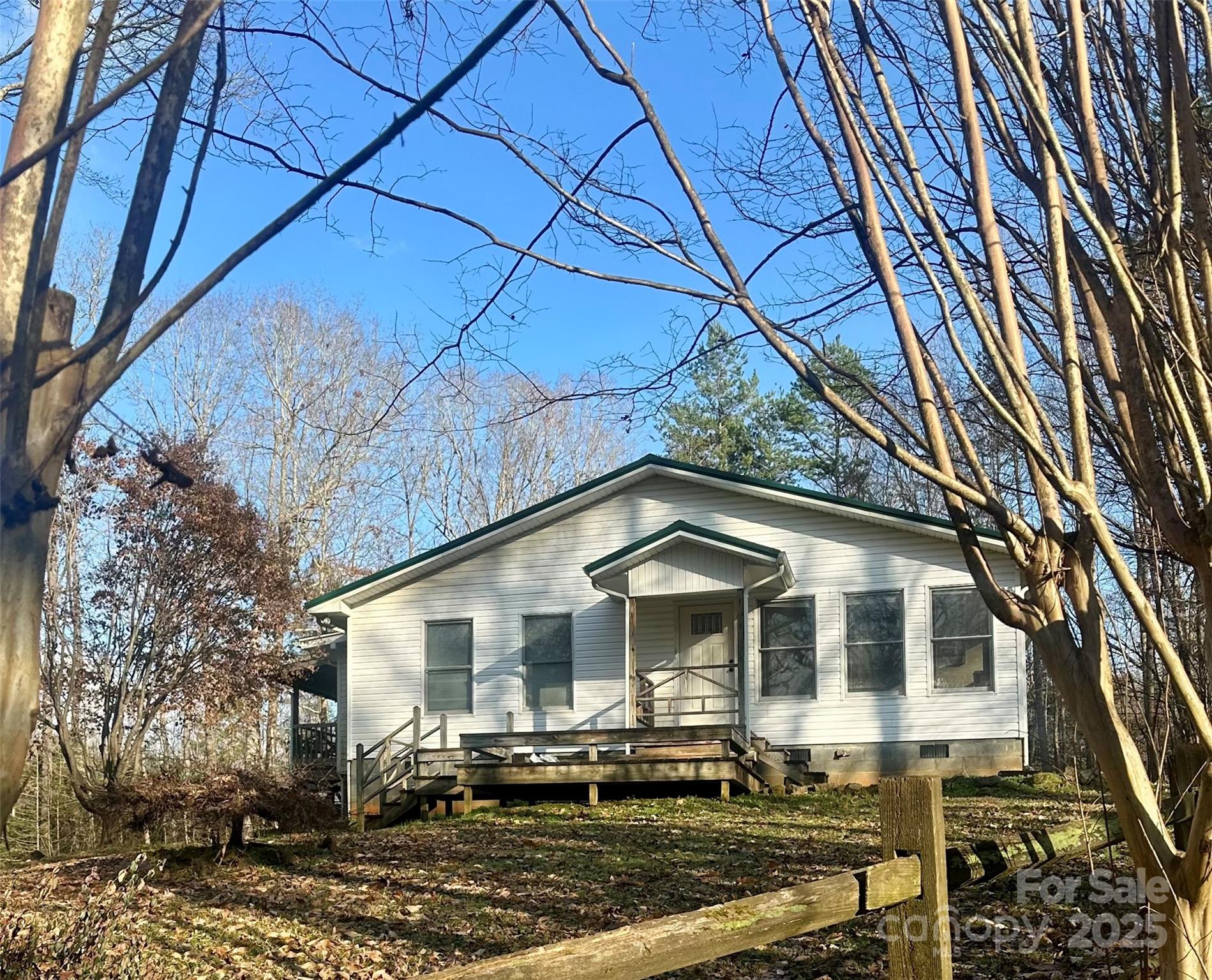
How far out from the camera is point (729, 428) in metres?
44.6

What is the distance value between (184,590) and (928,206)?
801 inches

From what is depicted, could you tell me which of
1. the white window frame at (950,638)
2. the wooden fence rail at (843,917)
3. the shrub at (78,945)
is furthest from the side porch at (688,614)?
the wooden fence rail at (843,917)

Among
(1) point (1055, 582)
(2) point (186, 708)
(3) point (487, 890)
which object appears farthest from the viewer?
(2) point (186, 708)

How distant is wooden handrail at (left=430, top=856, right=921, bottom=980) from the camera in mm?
2684

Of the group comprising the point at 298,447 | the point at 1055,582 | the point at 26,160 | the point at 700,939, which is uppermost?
the point at 298,447

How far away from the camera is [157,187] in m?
3.84

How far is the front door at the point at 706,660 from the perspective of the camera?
19.1 metres

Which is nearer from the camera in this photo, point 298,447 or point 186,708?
point 186,708

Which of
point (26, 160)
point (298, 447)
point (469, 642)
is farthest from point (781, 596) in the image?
point (298, 447)

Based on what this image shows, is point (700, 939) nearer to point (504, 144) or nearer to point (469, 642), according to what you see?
point (504, 144)

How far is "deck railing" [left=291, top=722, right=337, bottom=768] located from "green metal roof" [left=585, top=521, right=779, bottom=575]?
9.49 metres

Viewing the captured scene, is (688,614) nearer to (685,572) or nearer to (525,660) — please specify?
(685,572)

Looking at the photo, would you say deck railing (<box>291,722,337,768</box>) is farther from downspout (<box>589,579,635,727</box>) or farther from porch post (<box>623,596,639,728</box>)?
porch post (<box>623,596,639,728</box>)

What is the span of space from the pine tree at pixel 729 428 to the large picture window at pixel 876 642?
24907 mm
